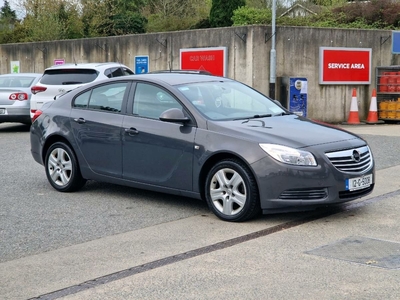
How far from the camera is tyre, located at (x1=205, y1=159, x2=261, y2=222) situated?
700 centimetres

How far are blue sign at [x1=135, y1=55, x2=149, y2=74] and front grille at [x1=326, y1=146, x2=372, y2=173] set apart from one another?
15.6 meters

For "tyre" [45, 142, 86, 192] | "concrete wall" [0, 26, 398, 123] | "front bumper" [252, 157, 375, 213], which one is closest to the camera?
"front bumper" [252, 157, 375, 213]

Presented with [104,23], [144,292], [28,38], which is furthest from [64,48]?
[144,292]

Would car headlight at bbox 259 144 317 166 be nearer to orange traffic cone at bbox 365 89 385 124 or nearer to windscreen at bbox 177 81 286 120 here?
windscreen at bbox 177 81 286 120

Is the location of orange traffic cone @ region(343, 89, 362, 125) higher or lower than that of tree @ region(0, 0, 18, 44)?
lower

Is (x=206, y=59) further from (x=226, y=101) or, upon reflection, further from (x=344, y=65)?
(x=226, y=101)

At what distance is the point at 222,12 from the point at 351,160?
87.4 ft

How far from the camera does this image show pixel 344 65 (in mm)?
20609

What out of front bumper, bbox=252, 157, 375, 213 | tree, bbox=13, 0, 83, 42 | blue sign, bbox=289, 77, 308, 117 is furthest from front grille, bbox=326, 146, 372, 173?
tree, bbox=13, 0, 83, 42

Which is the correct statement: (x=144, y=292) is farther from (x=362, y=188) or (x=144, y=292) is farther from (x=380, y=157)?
(x=380, y=157)

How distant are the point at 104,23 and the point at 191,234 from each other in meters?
36.3

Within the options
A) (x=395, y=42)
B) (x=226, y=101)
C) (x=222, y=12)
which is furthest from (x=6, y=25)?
(x=226, y=101)

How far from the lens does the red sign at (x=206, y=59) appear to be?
20.0 metres

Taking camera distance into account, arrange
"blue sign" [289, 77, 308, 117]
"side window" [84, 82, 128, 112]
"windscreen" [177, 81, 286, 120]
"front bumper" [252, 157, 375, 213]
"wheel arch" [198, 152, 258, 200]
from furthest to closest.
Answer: "blue sign" [289, 77, 308, 117], "side window" [84, 82, 128, 112], "windscreen" [177, 81, 286, 120], "wheel arch" [198, 152, 258, 200], "front bumper" [252, 157, 375, 213]
